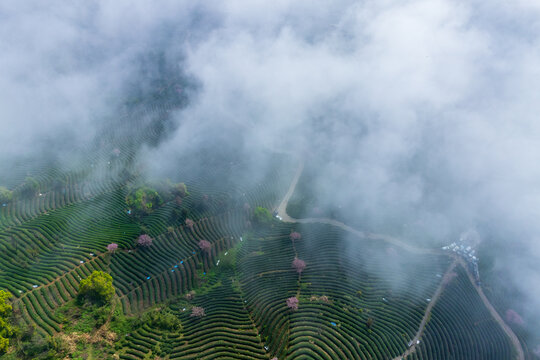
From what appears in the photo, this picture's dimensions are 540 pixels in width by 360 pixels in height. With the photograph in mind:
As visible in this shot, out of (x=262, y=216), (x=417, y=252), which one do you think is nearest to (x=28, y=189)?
(x=262, y=216)

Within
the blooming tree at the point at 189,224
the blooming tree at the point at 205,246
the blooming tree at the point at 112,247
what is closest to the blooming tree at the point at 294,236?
the blooming tree at the point at 205,246

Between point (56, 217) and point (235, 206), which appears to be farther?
point (235, 206)

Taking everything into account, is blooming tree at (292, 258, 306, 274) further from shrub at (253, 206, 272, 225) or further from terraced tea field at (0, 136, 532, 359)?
shrub at (253, 206, 272, 225)

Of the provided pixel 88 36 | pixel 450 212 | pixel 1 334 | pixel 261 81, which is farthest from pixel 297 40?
pixel 1 334

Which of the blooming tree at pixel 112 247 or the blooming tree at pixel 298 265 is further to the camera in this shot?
the blooming tree at pixel 298 265

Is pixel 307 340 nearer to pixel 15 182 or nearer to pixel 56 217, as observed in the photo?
pixel 56 217

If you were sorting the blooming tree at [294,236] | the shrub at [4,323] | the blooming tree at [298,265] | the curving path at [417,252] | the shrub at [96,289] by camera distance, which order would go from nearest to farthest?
the shrub at [4,323] < the shrub at [96,289] < the curving path at [417,252] < the blooming tree at [298,265] < the blooming tree at [294,236]

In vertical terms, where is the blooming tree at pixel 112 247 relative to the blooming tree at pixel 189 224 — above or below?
below

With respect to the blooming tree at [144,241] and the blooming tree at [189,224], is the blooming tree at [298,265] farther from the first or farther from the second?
the blooming tree at [144,241]

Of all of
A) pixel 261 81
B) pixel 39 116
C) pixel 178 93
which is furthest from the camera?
pixel 261 81
